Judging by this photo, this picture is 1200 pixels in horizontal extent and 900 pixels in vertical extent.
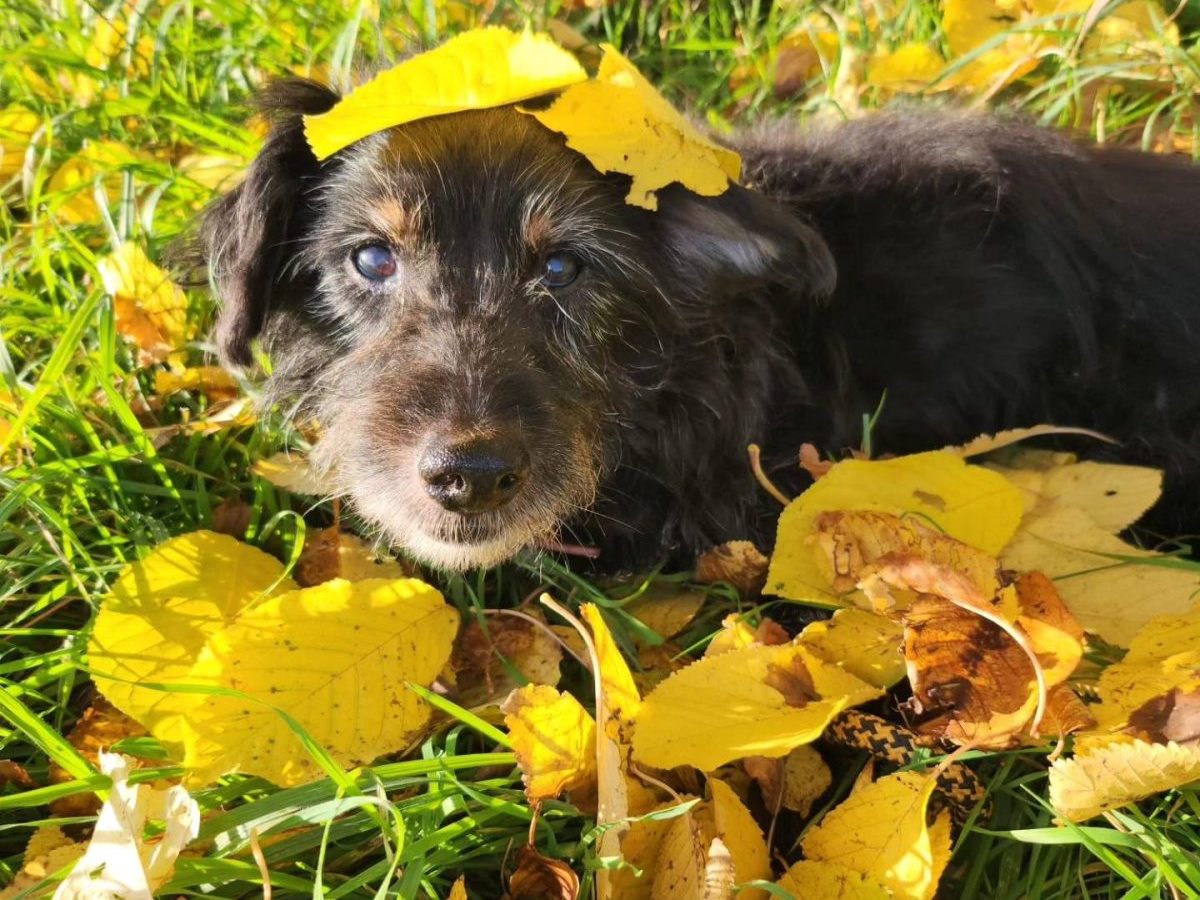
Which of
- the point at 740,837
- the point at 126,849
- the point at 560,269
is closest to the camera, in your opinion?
the point at 126,849

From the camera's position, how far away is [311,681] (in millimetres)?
1989

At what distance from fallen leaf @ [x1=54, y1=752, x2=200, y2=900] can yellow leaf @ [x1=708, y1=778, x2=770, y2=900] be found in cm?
84

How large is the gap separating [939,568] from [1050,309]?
108cm

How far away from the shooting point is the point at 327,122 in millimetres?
2246

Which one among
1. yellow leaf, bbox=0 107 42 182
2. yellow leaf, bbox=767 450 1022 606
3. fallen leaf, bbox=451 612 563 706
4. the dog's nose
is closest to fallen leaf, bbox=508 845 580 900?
fallen leaf, bbox=451 612 563 706

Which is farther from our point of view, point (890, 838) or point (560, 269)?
point (560, 269)

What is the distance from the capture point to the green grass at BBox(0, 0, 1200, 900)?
188 cm

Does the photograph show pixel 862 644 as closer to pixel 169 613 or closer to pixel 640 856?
pixel 640 856

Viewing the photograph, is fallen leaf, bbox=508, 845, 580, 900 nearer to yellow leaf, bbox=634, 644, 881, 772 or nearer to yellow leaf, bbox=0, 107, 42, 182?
yellow leaf, bbox=634, 644, 881, 772

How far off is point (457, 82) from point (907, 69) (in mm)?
2199

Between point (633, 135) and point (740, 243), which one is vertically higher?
point (633, 135)

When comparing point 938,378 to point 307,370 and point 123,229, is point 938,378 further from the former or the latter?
point 123,229

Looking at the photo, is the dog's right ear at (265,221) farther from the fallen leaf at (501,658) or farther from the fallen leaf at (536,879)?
the fallen leaf at (536,879)

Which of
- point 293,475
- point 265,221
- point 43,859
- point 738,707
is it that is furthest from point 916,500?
point 43,859
